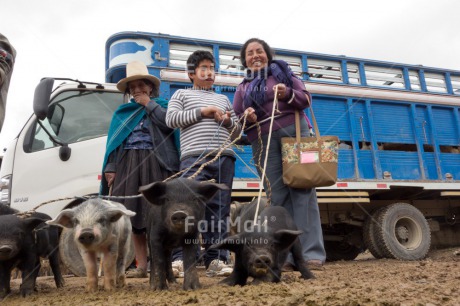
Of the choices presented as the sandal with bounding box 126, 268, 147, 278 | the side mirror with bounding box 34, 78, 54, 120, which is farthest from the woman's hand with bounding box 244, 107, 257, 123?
the side mirror with bounding box 34, 78, 54, 120

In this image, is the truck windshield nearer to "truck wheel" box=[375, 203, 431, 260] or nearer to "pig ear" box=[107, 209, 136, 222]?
"pig ear" box=[107, 209, 136, 222]

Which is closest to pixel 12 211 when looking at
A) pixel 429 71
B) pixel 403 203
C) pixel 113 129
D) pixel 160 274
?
pixel 113 129

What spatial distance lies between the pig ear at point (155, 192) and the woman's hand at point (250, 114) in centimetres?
112

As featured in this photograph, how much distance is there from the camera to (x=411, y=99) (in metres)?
7.55

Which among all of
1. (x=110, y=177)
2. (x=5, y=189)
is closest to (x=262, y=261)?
(x=110, y=177)

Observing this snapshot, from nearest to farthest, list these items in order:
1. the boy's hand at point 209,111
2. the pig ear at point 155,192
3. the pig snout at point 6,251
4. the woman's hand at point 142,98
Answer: the pig ear at point 155,192 → the pig snout at point 6,251 → the boy's hand at point 209,111 → the woman's hand at point 142,98

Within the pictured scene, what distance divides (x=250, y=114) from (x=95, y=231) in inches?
62.8

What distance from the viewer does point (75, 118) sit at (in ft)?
17.2

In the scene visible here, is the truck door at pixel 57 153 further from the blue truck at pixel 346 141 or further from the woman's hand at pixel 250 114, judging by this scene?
the woman's hand at pixel 250 114

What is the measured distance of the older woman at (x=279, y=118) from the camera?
3.60 m

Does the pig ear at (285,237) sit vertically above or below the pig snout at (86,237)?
below

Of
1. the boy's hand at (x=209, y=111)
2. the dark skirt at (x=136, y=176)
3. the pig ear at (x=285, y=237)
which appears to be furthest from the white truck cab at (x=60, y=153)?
the pig ear at (x=285, y=237)

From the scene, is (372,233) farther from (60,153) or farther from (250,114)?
(60,153)

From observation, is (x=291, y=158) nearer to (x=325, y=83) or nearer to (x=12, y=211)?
(x=12, y=211)
